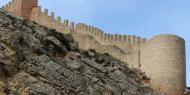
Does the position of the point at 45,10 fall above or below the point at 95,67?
above

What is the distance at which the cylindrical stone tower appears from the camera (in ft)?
144

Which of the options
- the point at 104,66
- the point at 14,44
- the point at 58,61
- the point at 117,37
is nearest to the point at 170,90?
the point at 117,37

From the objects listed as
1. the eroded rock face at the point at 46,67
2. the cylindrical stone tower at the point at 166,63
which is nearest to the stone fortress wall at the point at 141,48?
the cylindrical stone tower at the point at 166,63

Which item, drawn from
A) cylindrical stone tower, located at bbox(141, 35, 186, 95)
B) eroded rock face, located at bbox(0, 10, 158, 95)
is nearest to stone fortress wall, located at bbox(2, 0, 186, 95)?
Answer: cylindrical stone tower, located at bbox(141, 35, 186, 95)

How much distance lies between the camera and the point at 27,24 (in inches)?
1271

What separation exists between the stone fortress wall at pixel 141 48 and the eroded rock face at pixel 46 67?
7854 mm

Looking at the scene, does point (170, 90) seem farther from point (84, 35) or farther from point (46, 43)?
point (46, 43)

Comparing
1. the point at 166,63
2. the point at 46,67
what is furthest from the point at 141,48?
the point at 46,67

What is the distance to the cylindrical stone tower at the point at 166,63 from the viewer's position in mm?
43750

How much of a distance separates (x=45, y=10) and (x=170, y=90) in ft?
32.0

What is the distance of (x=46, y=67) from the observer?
29.6m

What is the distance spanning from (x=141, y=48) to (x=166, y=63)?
235 cm

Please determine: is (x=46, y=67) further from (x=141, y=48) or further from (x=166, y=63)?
(x=141, y=48)

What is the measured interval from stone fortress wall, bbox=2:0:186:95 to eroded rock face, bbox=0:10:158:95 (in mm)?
7854
